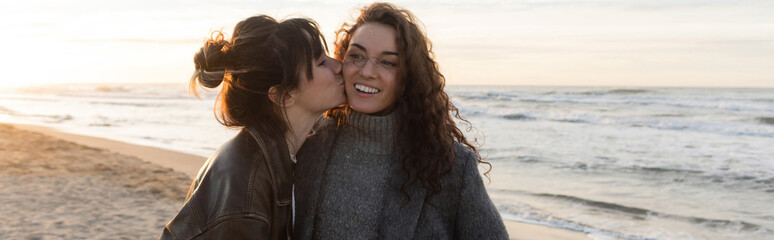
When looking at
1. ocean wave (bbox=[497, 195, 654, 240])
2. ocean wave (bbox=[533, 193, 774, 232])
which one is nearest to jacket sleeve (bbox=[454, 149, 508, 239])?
ocean wave (bbox=[497, 195, 654, 240])

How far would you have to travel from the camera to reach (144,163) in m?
9.89

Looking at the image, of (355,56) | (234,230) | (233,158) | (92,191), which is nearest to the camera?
(234,230)

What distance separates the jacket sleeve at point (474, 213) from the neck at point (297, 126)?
63 centimetres

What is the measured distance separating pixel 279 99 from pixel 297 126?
0.20 m

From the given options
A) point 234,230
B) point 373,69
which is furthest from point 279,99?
point 234,230

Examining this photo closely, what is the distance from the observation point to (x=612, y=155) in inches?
441

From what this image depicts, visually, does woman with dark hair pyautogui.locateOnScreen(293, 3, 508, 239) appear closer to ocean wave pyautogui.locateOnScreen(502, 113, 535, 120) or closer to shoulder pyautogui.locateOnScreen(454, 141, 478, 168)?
shoulder pyautogui.locateOnScreen(454, 141, 478, 168)

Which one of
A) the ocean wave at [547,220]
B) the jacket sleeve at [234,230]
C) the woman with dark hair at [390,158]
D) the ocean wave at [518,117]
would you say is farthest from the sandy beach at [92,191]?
the ocean wave at [518,117]

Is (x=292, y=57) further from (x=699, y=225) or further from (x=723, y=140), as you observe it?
(x=723, y=140)

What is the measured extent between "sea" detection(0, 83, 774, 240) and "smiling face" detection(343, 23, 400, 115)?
0.62m

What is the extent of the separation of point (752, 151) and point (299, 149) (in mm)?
11738

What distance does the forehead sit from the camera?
278 cm

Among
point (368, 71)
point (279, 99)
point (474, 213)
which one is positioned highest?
point (368, 71)

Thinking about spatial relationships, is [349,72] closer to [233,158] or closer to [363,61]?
[363,61]
